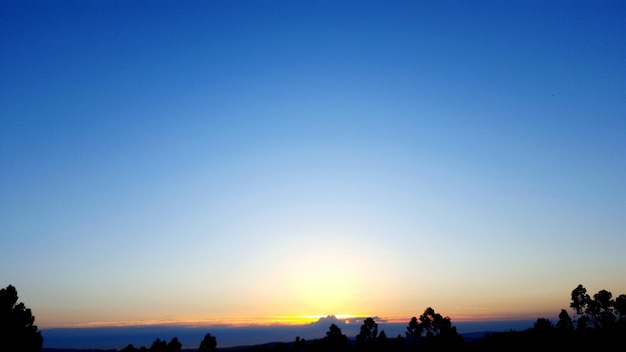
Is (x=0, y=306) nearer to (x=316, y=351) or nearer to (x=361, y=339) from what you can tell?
(x=316, y=351)

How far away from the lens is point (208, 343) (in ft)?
511

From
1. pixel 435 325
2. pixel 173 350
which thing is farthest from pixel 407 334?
pixel 173 350

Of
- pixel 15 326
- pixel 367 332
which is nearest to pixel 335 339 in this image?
pixel 367 332

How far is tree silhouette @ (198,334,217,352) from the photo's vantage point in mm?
153750

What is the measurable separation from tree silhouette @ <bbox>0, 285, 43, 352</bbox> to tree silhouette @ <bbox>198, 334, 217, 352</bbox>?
93.3 meters

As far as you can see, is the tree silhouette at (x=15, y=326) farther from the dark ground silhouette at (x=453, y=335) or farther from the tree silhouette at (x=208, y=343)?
the tree silhouette at (x=208, y=343)

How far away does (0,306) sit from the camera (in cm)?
6362

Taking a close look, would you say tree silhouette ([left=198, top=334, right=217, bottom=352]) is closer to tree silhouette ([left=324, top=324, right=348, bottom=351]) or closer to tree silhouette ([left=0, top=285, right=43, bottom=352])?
tree silhouette ([left=324, top=324, right=348, bottom=351])

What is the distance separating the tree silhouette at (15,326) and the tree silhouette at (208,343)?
93273 millimetres

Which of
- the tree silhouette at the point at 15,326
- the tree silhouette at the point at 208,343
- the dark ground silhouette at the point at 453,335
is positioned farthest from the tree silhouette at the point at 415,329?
the tree silhouette at the point at 15,326

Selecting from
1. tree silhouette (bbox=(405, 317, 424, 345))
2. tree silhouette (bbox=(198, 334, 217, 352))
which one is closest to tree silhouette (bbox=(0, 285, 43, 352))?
tree silhouette (bbox=(198, 334, 217, 352))

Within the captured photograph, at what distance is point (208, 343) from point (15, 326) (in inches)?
3899

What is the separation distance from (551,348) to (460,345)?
4667cm

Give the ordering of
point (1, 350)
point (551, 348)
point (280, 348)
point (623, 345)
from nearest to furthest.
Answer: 1. point (1, 350)
2. point (623, 345)
3. point (551, 348)
4. point (280, 348)
